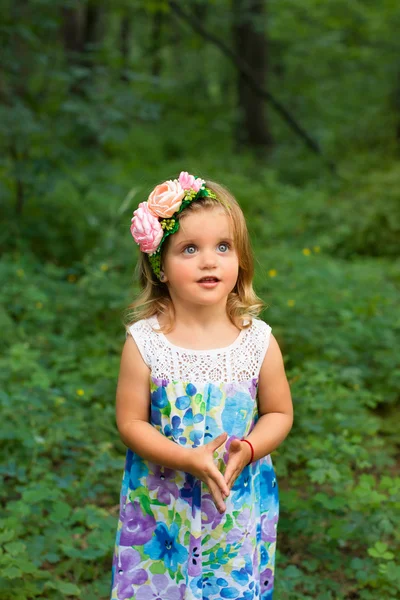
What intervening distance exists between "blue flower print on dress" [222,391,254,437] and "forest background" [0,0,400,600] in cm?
83

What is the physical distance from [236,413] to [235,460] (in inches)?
7.5

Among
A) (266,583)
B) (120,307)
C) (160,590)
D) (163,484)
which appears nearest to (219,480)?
(163,484)

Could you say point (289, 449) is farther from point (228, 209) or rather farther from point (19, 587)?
point (228, 209)

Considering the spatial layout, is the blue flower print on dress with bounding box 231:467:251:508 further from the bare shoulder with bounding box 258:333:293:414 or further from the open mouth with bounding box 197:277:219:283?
the open mouth with bounding box 197:277:219:283

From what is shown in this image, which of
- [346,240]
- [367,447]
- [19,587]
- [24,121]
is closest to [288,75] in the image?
[346,240]

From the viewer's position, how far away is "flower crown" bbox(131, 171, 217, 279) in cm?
210

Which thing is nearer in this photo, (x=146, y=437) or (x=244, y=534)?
(x=146, y=437)

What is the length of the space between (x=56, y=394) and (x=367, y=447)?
5.77 feet

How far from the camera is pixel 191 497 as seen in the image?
2.13 m

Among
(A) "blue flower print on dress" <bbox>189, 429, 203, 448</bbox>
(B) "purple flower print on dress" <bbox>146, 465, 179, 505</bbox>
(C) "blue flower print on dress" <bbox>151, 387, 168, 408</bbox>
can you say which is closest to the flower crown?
(C) "blue flower print on dress" <bbox>151, 387, 168, 408</bbox>

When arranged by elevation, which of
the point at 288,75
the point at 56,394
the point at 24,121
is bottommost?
the point at 56,394

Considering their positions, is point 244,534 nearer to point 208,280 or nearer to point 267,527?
point 267,527

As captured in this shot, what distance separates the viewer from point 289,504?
325cm

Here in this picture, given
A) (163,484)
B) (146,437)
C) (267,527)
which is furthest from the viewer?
(267,527)
